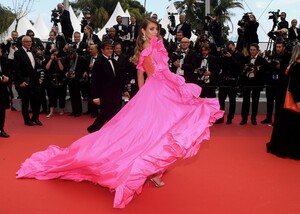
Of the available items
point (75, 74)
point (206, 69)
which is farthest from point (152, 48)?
point (75, 74)

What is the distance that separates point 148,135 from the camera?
367 centimetres

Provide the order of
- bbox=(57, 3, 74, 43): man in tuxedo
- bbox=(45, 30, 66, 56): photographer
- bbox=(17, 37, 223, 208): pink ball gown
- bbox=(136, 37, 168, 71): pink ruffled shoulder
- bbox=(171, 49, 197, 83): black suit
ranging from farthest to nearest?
bbox=(57, 3, 74, 43): man in tuxedo
bbox=(45, 30, 66, 56): photographer
bbox=(171, 49, 197, 83): black suit
bbox=(136, 37, 168, 71): pink ruffled shoulder
bbox=(17, 37, 223, 208): pink ball gown

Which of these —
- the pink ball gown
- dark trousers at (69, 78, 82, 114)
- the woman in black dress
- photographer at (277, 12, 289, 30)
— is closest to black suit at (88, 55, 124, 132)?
the pink ball gown

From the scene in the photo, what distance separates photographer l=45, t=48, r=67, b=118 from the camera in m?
9.03

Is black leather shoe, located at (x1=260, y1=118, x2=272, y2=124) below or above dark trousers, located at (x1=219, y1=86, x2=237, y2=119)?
below

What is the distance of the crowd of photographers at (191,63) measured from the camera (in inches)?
308

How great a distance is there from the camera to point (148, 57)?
13.0ft

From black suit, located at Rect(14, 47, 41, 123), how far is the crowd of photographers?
14cm

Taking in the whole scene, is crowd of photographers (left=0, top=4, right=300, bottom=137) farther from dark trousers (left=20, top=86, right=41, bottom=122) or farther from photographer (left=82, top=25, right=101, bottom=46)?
dark trousers (left=20, top=86, right=41, bottom=122)

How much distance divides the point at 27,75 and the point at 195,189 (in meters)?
4.82

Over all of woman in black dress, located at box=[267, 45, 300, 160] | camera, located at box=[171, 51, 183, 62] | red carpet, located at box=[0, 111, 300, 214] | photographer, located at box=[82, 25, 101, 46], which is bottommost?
red carpet, located at box=[0, 111, 300, 214]

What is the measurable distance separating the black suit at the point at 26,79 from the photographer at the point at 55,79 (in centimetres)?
117

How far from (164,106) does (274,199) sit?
140 centimetres

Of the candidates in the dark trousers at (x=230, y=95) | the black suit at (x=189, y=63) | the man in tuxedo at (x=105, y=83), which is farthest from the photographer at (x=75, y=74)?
the man in tuxedo at (x=105, y=83)
